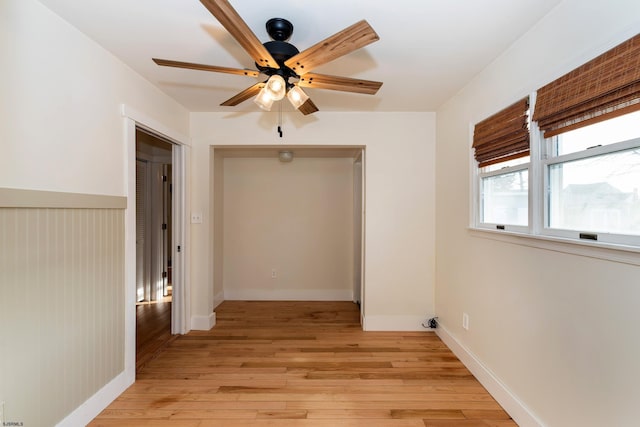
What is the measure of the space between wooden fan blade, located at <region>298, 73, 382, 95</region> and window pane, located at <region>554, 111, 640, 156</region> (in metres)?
1.05

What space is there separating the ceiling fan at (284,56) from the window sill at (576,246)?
4.23 ft

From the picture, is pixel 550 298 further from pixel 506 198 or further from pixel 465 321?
pixel 465 321

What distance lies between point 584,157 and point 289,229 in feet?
11.1

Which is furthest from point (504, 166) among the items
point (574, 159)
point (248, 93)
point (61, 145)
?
point (61, 145)

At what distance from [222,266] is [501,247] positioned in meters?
3.56

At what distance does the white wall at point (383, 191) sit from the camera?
3020 mm

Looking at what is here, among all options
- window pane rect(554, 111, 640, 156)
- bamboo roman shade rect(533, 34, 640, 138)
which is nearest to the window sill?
window pane rect(554, 111, 640, 156)

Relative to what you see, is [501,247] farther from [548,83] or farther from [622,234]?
[548,83]

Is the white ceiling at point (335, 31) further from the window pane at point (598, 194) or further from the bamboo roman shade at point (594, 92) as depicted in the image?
the window pane at point (598, 194)

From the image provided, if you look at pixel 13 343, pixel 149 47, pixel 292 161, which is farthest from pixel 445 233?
pixel 13 343

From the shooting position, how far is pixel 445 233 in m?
2.79

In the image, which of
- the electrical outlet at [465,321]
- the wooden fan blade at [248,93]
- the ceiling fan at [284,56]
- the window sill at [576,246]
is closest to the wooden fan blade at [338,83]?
the ceiling fan at [284,56]

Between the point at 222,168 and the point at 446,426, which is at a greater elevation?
the point at 222,168

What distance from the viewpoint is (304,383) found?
2.10 meters
